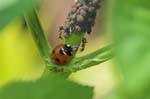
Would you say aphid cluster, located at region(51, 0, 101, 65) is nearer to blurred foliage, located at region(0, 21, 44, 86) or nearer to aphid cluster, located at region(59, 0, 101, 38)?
aphid cluster, located at region(59, 0, 101, 38)

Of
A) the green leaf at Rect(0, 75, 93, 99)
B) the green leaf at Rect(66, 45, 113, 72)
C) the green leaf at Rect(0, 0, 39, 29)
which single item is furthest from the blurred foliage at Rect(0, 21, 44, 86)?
the green leaf at Rect(0, 0, 39, 29)

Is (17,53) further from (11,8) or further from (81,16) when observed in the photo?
(11,8)

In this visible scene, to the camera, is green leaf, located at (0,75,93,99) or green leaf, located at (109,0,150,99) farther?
green leaf, located at (0,75,93,99)

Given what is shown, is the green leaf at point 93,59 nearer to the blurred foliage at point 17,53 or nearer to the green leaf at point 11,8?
the green leaf at point 11,8

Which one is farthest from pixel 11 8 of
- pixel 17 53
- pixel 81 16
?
pixel 17 53

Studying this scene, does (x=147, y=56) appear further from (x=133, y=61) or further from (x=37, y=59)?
(x=37, y=59)

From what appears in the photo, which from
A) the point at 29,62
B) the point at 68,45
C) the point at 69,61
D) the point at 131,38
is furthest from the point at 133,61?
the point at 29,62
